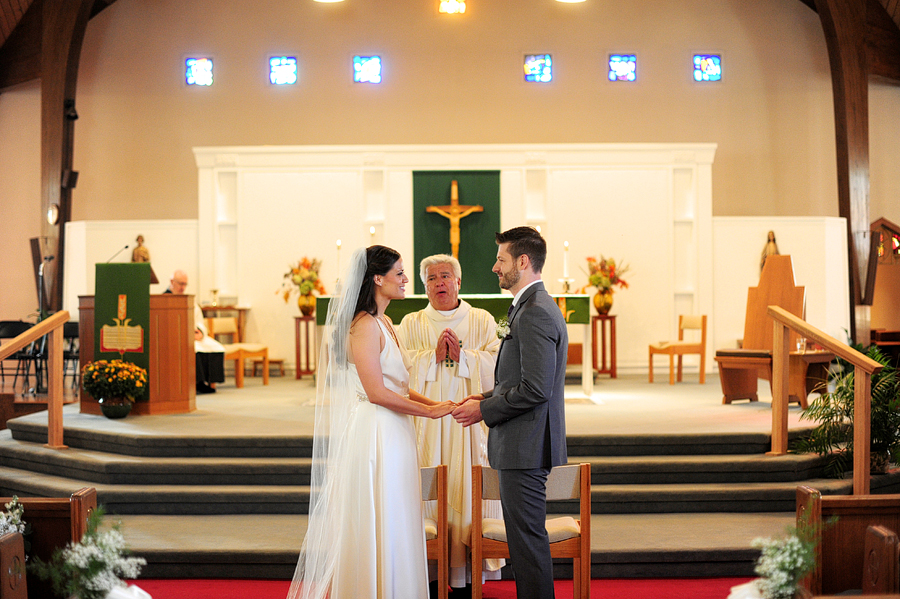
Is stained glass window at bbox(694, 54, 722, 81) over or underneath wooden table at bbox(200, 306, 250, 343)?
over

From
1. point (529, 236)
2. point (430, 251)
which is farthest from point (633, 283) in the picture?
point (529, 236)

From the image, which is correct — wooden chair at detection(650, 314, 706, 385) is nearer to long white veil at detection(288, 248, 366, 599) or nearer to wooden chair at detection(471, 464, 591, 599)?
wooden chair at detection(471, 464, 591, 599)

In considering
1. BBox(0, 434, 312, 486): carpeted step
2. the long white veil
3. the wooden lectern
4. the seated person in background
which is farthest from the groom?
the seated person in background

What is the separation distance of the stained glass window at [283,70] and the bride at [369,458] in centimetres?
949

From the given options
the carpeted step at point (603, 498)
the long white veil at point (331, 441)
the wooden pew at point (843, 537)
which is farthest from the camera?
the carpeted step at point (603, 498)

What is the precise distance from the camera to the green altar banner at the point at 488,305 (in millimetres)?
7305

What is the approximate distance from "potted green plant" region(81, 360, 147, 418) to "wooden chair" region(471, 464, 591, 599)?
4.30m

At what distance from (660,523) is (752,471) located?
3.01 feet

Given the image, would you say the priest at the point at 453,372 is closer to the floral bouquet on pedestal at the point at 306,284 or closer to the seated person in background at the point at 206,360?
the seated person in background at the point at 206,360

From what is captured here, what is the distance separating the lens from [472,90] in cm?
1193

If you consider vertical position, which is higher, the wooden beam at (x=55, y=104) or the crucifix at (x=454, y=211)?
the wooden beam at (x=55, y=104)

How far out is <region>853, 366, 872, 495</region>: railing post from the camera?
470cm

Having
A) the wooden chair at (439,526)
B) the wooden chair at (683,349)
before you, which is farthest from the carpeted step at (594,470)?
the wooden chair at (683,349)

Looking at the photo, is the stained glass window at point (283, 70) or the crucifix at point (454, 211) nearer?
the crucifix at point (454, 211)
